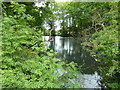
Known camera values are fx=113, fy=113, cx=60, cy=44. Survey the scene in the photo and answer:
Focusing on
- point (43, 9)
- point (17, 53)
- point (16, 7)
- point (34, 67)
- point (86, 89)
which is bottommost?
point (86, 89)

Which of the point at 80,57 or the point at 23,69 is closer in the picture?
the point at 23,69

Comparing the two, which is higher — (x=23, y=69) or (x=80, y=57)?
(x=23, y=69)

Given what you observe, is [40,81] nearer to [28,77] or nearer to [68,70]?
[28,77]

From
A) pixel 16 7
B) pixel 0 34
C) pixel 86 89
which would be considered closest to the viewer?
pixel 0 34

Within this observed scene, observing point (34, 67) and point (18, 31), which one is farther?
point (18, 31)

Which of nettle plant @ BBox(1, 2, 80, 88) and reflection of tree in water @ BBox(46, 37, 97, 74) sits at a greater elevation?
nettle plant @ BBox(1, 2, 80, 88)

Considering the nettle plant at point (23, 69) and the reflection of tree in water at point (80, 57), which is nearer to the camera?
the nettle plant at point (23, 69)

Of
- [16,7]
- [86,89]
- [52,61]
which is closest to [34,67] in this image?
[52,61]

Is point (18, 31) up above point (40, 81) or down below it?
above

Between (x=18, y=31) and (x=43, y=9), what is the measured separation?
228 cm

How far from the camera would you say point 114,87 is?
191 centimetres

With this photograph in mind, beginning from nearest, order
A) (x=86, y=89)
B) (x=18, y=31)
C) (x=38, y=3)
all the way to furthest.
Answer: (x=18, y=31) < (x=86, y=89) < (x=38, y=3)

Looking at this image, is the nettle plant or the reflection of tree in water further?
the reflection of tree in water

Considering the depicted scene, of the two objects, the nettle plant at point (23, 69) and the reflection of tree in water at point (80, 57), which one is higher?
the nettle plant at point (23, 69)
